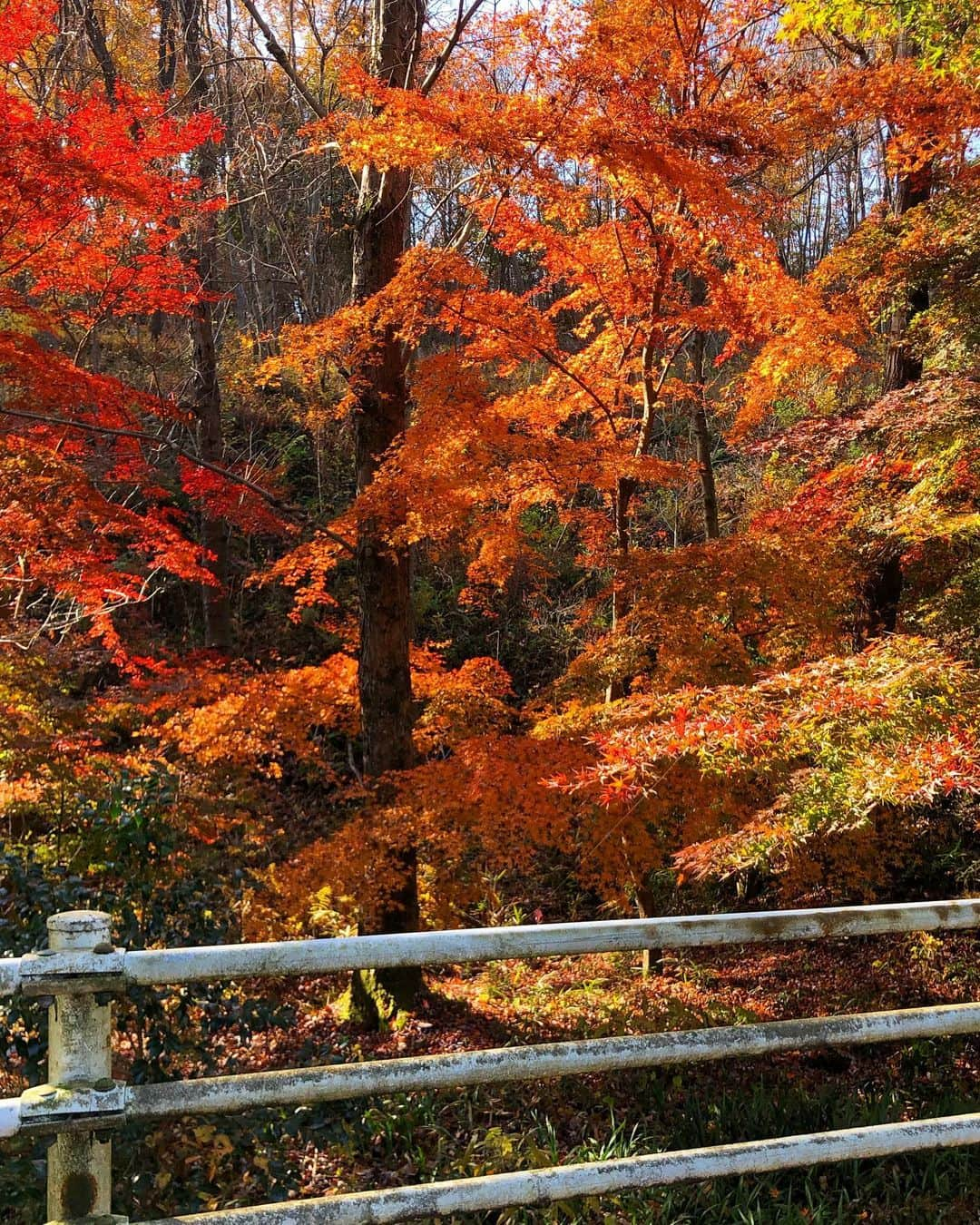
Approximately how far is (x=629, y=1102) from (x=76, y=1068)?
4.09 m

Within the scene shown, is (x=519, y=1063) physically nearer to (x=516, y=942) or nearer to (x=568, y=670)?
(x=516, y=942)

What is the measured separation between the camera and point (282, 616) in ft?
42.8

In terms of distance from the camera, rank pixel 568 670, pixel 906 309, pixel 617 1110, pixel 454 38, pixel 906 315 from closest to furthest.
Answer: pixel 617 1110 < pixel 454 38 < pixel 568 670 < pixel 906 309 < pixel 906 315

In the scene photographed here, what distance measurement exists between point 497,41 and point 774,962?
24.6 ft

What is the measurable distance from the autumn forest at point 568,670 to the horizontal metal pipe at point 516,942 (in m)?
1.08

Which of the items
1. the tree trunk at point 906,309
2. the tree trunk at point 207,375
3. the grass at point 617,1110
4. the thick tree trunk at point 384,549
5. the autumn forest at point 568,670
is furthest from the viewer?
the tree trunk at point 207,375

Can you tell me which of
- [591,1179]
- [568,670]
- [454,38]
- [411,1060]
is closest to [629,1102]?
[568,670]

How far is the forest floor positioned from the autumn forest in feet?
0.11

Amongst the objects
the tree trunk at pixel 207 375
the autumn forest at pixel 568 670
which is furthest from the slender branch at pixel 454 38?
the tree trunk at pixel 207 375

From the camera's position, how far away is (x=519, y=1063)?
1804mm

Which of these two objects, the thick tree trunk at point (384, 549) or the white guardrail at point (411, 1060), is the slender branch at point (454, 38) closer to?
the thick tree trunk at point (384, 549)

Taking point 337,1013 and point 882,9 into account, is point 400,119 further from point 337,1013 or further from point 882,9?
point 337,1013

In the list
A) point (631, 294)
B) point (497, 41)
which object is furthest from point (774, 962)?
point (497, 41)

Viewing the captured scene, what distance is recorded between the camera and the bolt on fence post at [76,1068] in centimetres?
150
